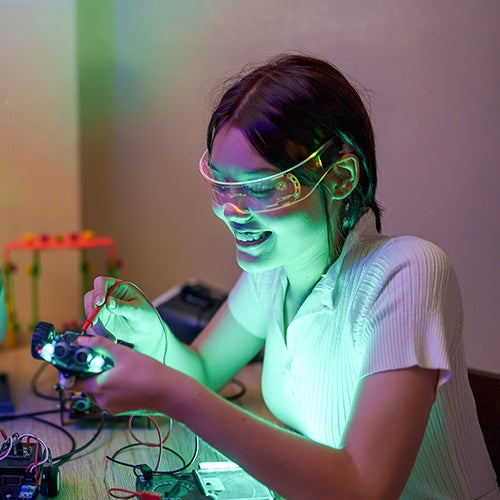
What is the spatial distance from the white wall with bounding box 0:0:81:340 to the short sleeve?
121 cm

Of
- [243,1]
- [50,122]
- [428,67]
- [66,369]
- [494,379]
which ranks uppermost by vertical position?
[243,1]

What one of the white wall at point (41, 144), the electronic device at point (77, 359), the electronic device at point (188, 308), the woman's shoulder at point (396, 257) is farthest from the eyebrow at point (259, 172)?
the white wall at point (41, 144)

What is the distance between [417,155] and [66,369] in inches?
36.0

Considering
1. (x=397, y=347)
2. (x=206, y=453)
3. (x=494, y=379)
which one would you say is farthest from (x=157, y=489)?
(x=494, y=379)

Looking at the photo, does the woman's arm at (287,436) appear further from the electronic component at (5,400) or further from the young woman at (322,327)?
the electronic component at (5,400)

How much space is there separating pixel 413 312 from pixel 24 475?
62 cm

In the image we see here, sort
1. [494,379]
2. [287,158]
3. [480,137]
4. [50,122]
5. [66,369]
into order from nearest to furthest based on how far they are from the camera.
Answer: [66,369] → [287,158] → [494,379] → [480,137] → [50,122]

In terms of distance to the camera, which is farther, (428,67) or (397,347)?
(428,67)

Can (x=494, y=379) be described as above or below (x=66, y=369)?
below

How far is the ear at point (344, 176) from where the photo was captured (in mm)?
989

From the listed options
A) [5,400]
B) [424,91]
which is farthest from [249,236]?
[5,400]

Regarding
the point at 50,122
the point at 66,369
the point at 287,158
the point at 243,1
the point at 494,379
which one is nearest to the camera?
the point at 66,369

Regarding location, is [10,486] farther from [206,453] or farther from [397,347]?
[397,347]

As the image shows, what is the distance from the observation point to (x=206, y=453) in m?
1.18
